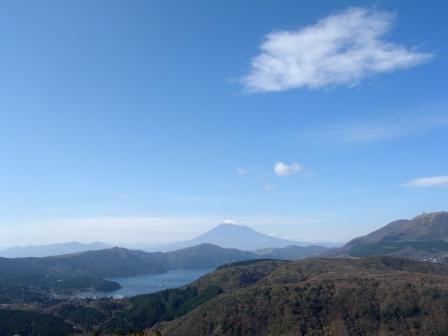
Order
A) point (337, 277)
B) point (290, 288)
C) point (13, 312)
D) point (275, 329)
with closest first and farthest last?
1. point (275, 329)
2. point (290, 288)
3. point (337, 277)
4. point (13, 312)

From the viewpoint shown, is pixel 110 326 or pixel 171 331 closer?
pixel 171 331

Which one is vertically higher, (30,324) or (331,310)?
(331,310)

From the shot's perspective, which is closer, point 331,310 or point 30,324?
point 331,310

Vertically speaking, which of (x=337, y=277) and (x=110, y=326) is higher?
(x=337, y=277)

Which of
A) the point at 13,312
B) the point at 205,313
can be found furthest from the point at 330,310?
the point at 13,312

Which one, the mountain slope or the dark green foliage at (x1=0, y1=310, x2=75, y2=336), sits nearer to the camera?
the mountain slope

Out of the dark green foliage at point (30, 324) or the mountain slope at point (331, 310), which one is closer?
the mountain slope at point (331, 310)

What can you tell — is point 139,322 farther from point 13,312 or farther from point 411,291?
point 411,291

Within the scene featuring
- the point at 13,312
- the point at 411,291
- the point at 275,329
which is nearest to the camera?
the point at 275,329
